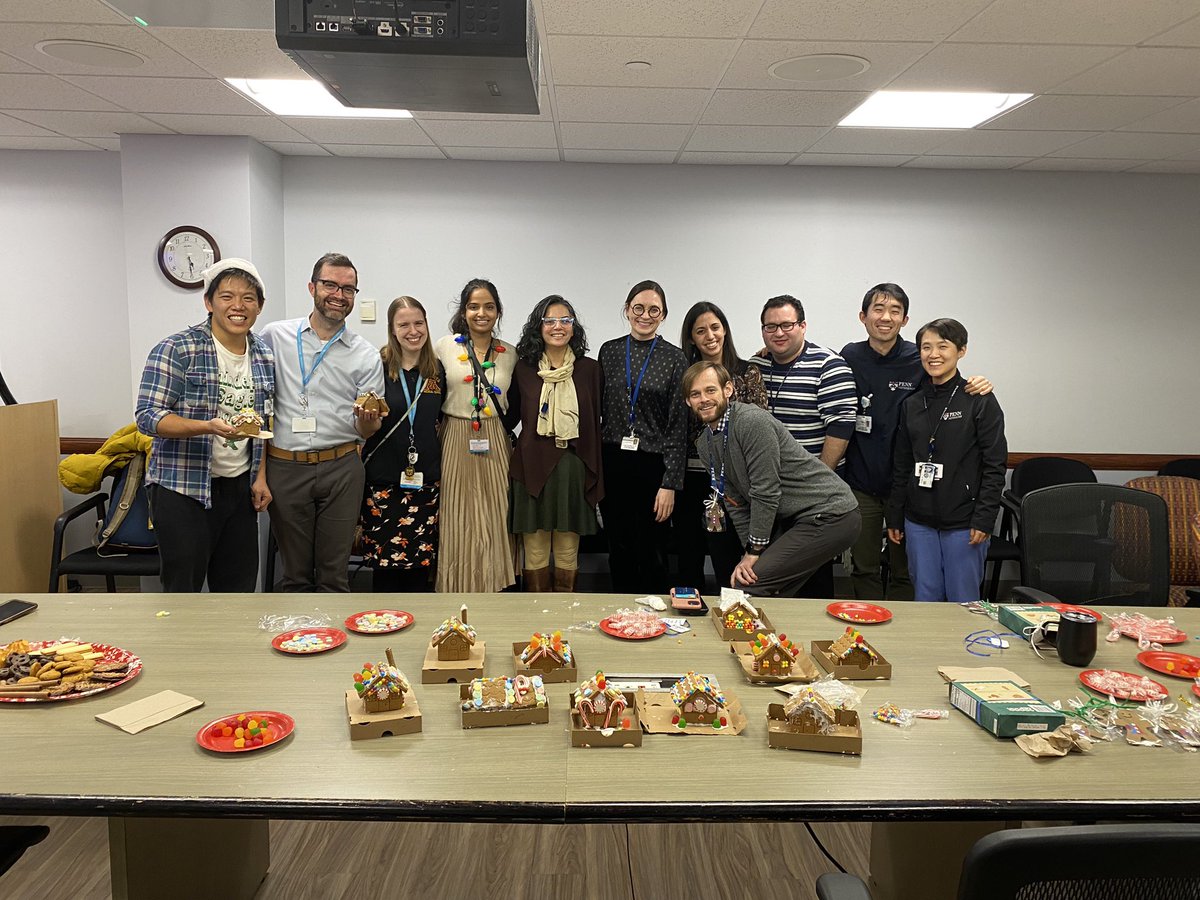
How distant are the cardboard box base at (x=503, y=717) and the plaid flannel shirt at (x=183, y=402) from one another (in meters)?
1.95

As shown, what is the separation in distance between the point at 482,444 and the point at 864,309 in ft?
6.54

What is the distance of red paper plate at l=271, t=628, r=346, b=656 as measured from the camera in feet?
6.21

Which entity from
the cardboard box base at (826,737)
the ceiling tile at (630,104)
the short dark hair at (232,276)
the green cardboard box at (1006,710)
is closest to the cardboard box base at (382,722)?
the cardboard box base at (826,737)

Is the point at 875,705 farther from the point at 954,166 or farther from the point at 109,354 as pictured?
the point at 109,354

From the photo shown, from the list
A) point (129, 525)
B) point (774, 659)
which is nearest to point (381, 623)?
point (774, 659)

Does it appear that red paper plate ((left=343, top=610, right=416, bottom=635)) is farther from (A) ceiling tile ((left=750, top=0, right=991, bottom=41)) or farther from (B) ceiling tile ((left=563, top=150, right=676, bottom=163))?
(B) ceiling tile ((left=563, top=150, right=676, bottom=163))

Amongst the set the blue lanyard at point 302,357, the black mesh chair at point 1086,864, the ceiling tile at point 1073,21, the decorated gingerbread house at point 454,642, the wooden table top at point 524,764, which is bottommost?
the wooden table top at point 524,764

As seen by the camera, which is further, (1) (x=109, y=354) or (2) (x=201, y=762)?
(1) (x=109, y=354)

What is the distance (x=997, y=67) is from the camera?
128 inches

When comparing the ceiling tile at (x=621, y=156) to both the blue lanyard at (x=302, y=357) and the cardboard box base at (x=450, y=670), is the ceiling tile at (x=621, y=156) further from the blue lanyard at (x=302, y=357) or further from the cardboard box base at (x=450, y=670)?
the cardboard box base at (x=450, y=670)

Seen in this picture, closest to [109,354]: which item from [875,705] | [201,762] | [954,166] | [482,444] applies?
[482,444]

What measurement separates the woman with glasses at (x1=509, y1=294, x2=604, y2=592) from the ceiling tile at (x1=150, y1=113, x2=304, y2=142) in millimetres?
1987

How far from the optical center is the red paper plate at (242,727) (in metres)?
1.45

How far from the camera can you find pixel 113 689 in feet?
5.55
